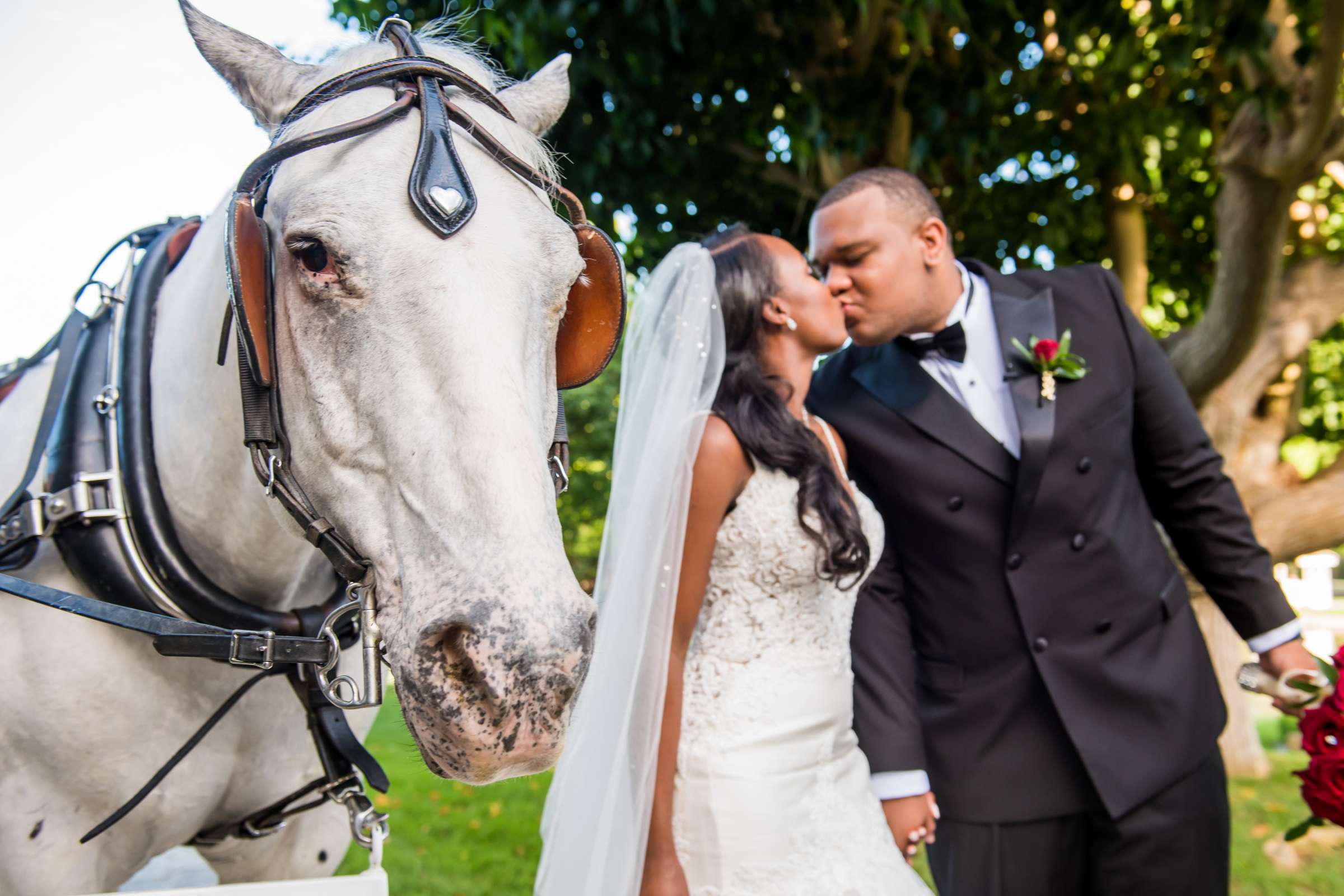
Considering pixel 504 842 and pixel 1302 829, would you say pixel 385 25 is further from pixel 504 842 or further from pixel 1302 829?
pixel 504 842

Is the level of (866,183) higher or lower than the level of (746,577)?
higher

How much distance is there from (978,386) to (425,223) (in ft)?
6.76

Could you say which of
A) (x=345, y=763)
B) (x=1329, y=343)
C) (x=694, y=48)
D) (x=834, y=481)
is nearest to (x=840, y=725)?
(x=834, y=481)

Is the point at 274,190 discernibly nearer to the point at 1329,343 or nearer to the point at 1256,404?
the point at 1256,404

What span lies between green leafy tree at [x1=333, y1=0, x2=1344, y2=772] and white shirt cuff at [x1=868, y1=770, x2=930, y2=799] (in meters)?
3.03

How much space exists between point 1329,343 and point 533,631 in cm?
969

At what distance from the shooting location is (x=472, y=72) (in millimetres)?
1717

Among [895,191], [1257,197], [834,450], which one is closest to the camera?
[834,450]

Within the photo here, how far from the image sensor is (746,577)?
250 centimetres

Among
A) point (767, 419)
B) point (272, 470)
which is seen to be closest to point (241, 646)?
point (272, 470)

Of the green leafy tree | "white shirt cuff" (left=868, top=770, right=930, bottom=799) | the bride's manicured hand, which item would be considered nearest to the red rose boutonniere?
"white shirt cuff" (left=868, top=770, right=930, bottom=799)

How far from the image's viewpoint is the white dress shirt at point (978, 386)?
260 centimetres

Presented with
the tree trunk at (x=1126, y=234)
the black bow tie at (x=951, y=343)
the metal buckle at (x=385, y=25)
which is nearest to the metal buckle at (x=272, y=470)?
the metal buckle at (x=385, y=25)

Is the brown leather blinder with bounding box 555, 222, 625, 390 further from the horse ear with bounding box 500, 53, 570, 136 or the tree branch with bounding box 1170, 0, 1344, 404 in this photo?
the tree branch with bounding box 1170, 0, 1344, 404
